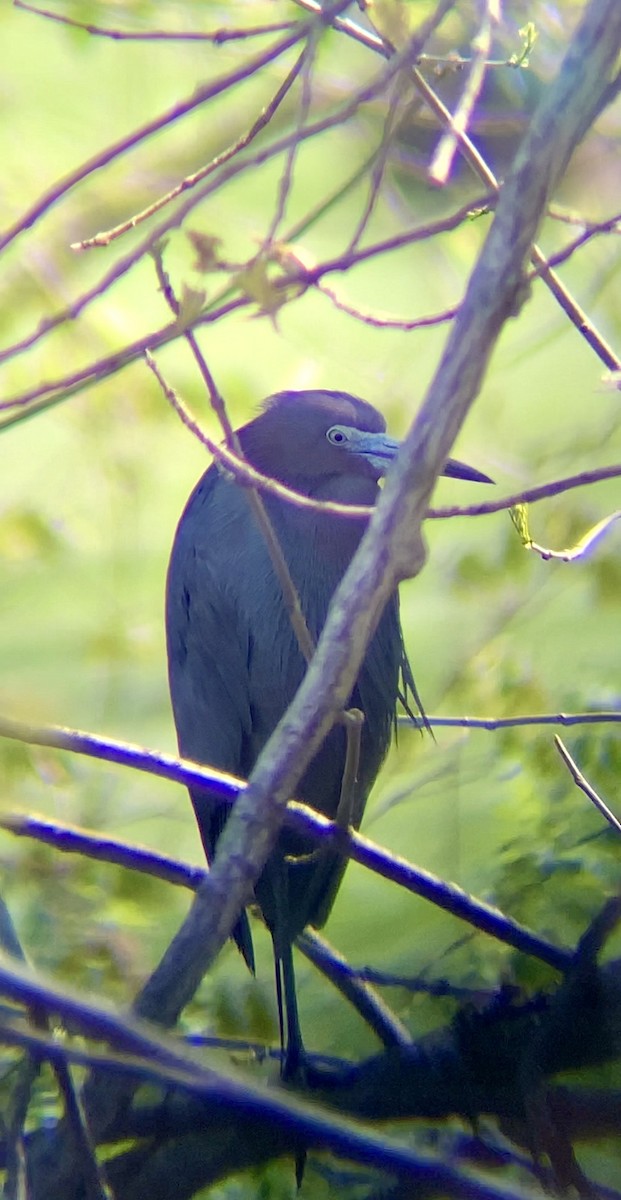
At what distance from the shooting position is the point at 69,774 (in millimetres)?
2107

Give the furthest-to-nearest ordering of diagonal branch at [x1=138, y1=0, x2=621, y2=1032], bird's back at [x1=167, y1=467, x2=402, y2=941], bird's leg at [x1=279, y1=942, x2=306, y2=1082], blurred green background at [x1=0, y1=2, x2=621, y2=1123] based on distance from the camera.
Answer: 1. bird's back at [x1=167, y1=467, x2=402, y2=941]
2. blurred green background at [x1=0, y1=2, x2=621, y2=1123]
3. bird's leg at [x1=279, y1=942, x2=306, y2=1082]
4. diagonal branch at [x1=138, y1=0, x2=621, y2=1032]

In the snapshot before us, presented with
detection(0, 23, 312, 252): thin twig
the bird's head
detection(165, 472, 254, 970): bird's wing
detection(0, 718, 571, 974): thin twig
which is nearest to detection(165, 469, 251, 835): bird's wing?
detection(165, 472, 254, 970): bird's wing

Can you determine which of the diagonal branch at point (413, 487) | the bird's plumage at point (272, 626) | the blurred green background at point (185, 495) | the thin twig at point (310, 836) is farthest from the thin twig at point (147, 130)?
the bird's plumage at point (272, 626)

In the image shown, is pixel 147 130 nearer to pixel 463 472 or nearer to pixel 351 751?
pixel 351 751

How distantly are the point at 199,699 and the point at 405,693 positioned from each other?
0.31m

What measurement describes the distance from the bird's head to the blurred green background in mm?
141

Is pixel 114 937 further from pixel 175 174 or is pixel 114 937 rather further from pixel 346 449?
pixel 175 174

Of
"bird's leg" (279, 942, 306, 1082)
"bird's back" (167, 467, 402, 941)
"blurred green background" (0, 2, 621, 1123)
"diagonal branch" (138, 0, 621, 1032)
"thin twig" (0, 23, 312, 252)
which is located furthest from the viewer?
"bird's back" (167, 467, 402, 941)

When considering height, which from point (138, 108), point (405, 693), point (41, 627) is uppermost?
point (138, 108)

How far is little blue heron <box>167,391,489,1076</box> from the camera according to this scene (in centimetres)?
191

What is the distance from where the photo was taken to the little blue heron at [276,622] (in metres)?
1.91

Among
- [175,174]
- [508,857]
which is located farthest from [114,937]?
[175,174]

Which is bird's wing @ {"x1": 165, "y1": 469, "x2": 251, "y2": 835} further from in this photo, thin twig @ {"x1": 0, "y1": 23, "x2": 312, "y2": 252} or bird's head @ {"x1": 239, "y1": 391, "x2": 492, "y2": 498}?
thin twig @ {"x1": 0, "y1": 23, "x2": 312, "y2": 252}

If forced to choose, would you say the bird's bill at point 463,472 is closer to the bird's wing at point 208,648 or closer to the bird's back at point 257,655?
the bird's back at point 257,655
